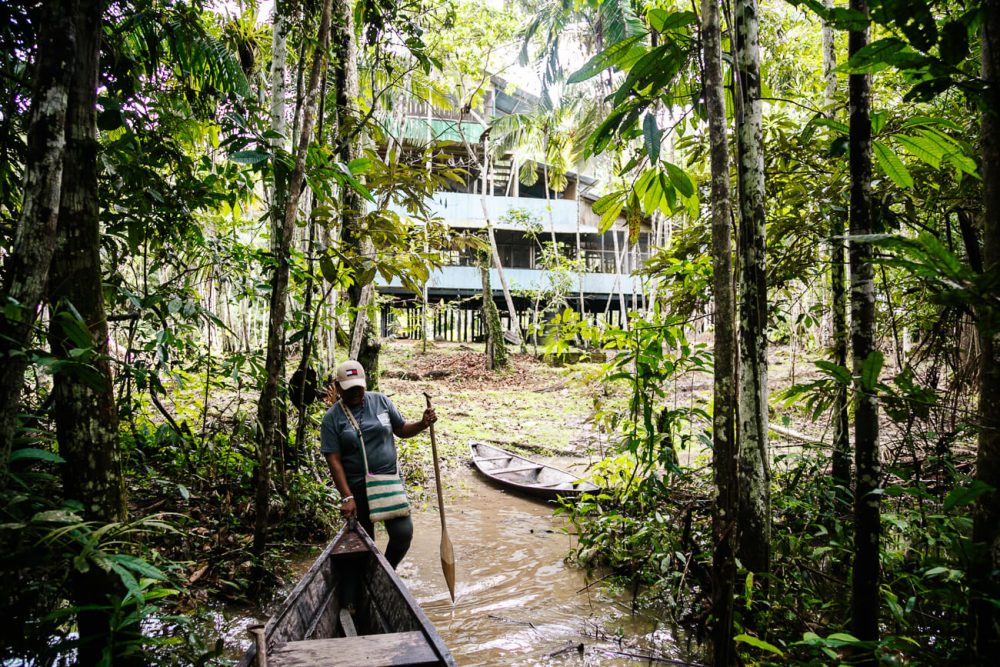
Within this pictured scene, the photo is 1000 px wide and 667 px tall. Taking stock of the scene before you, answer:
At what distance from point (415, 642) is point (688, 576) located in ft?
8.24

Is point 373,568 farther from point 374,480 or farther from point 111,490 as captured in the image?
point 111,490

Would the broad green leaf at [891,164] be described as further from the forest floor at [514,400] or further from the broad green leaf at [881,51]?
the forest floor at [514,400]

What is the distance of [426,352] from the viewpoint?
63.7 ft

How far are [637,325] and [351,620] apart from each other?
2.95 m

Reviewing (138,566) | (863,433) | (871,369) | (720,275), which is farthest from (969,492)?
(138,566)

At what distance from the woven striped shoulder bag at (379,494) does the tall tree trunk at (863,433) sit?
2.90 meters

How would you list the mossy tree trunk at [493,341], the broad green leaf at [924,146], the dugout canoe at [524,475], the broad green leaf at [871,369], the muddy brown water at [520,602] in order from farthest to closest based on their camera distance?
the mossy tree trunk at [493,341], the dugout canoe at [524,475], the muddy brown water at [520,602], the broad green leaf at [924,146], the broad green leaf at [871,369]

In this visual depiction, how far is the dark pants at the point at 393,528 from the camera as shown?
14.0ft

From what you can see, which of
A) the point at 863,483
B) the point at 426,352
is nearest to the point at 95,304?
the point at 863,483

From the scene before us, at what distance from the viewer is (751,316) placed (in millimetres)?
3090

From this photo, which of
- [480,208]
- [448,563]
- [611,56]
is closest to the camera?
[611,56]

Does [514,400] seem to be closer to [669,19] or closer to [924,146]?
[669,19]

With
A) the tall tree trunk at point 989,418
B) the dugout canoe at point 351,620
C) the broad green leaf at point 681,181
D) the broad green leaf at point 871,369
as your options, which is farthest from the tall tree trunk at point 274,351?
the tall tree trunk at point 989,418

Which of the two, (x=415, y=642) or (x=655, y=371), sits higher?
(x=655, y=371)
